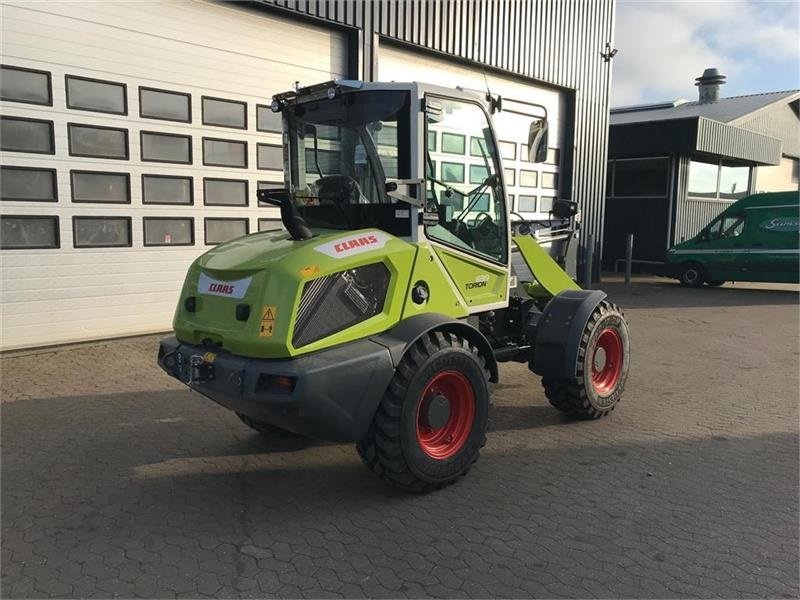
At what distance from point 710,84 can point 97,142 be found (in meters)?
28.8

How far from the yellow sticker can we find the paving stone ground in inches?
44.0

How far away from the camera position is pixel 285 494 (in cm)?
402

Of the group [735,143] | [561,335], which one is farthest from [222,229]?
[735,143]

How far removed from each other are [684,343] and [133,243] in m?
7.60

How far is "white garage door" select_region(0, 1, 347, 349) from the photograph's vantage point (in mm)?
7188

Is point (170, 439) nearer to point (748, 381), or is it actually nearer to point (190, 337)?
point (190, 337)

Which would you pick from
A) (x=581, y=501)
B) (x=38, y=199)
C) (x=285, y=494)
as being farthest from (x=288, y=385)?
(x=38, y=199)

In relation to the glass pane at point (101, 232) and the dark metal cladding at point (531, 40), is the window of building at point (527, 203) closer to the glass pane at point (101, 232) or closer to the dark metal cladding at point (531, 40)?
the dark metal cladding at point (531, 40)

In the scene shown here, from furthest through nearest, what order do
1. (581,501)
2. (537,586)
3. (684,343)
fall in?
(684,343)
(581,501)
(537,586)

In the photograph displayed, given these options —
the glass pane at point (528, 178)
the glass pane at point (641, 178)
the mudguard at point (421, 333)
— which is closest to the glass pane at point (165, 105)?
the mudguard at point (421, 333)

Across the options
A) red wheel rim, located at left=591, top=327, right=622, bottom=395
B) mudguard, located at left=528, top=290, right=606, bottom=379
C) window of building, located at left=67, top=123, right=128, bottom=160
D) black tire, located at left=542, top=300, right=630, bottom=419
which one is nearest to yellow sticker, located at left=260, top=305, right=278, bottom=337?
mudguard, located at left=528, top=290, right=606, bottom=379

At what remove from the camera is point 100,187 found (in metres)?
7.76

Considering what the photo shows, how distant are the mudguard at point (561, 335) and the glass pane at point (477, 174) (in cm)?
126

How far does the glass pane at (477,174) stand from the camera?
4.59 m
